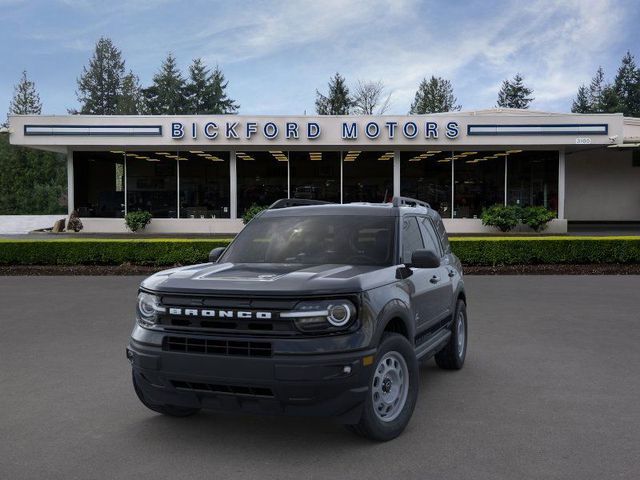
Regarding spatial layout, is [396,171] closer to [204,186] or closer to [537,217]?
[537,217]

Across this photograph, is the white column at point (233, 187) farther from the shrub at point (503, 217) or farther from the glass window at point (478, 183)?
the shrub at point (503, 217)

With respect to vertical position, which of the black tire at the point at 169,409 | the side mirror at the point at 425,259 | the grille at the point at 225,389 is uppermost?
the side mirror at the point at 425,259

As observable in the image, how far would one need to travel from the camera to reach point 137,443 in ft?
15.1

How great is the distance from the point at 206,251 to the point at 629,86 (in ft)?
276

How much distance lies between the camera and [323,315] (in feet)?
13.6

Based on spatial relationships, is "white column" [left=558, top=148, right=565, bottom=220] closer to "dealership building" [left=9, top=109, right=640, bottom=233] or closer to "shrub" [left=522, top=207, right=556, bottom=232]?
"dealership building" [left=9, top=109, right=640, bottom=233]

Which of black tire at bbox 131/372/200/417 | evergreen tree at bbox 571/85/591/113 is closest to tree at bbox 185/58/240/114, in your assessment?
evergreen tree at bbox 571/85/591/113

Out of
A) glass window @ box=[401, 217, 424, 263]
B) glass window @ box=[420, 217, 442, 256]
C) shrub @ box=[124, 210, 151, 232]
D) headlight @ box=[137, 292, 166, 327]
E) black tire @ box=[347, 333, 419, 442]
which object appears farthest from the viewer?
shrub @ box=[124, 210, 151, 232]

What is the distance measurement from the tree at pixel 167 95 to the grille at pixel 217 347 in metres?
77.7

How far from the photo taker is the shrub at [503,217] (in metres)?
27.2

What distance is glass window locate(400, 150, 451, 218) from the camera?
28.8 metres

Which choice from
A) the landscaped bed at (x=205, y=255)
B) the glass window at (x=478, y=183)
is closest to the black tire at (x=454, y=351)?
the landscaped bed at (x=205, y=255)

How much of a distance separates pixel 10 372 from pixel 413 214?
453cm

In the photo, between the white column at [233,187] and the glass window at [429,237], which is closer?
the glass window at [429,237]
